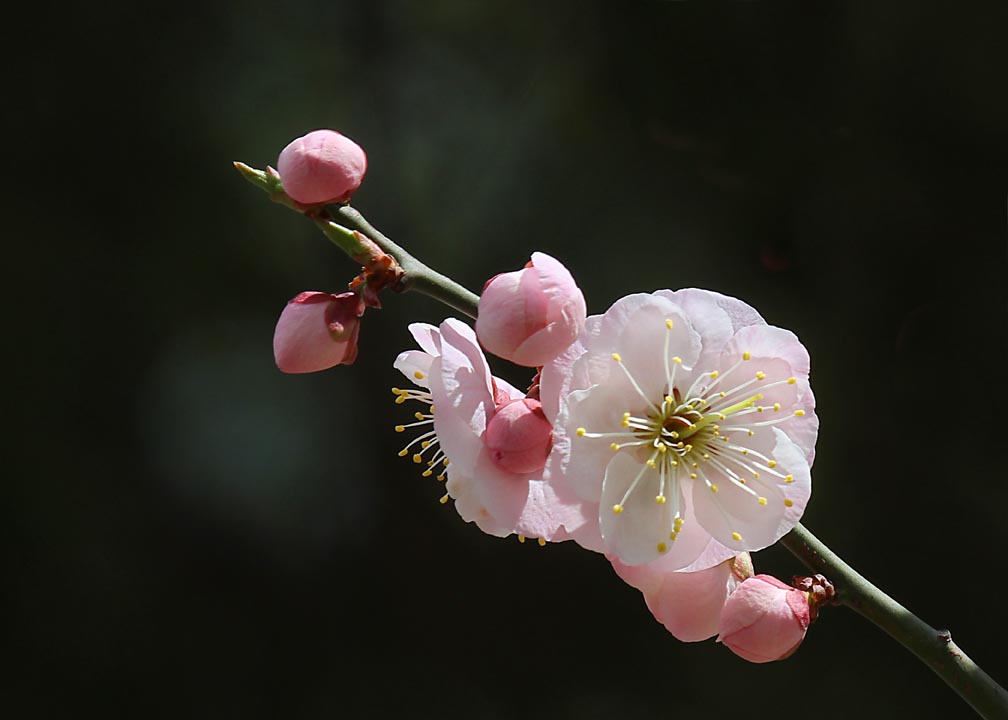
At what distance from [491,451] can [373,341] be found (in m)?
0.99

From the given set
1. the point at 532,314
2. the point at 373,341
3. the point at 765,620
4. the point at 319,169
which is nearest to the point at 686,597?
the point at 765,620

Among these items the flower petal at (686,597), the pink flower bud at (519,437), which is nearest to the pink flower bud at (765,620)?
the flower petal at (686,597)

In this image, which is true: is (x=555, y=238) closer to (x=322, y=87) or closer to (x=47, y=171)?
(x=322, y=87)

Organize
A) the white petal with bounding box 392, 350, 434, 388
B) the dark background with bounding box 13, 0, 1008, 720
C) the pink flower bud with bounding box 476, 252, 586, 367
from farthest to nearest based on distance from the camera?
the dark background with bounding box 13, 0, 1008, 720
the white petal with bounding box 392, 350, 434, 388
the pink flower bud with bounding box 476, 252, 586, 367

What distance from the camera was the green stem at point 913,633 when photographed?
447mm

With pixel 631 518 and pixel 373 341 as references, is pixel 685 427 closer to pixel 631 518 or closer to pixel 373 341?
pixel 631 518

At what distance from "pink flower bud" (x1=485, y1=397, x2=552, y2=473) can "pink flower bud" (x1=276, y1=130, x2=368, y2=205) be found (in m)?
0.14

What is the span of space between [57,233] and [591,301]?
808 millimetres

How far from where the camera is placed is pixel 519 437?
0.44m

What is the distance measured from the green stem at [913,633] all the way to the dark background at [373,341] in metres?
0.84

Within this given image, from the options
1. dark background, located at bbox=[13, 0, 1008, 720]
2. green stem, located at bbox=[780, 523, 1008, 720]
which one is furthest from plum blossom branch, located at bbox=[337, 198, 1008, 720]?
dark background, located at bbox=[13, 0, 1008, 720]

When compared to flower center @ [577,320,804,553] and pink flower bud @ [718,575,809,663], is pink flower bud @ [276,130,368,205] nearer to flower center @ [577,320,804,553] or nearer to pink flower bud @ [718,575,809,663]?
flower center @ [577,320,804,553]

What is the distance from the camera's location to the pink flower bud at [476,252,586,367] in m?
0.42

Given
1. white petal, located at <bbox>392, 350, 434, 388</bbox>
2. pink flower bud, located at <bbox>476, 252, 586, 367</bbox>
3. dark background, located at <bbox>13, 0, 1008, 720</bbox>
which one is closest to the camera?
pink flower bud, located at <bbox>476, 252, 586, 367</bbox>
